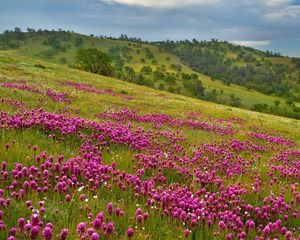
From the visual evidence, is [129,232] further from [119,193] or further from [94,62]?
[94,62]

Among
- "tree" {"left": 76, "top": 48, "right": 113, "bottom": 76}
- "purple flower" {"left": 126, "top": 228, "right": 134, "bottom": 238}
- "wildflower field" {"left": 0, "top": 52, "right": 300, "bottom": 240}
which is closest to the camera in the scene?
"purple flower" {"left": 126, "top": 228, "right": 134, "bottom": 238}

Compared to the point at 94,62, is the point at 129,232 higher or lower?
lower

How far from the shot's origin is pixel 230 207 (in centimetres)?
699

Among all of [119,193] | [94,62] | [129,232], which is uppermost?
[94,62]

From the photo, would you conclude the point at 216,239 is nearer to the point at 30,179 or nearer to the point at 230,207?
the point at 230,207

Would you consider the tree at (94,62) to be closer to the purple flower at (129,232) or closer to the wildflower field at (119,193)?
the wildflower field at (119,193)

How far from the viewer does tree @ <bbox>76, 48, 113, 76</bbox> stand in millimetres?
107675

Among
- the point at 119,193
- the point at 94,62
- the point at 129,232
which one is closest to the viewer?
the point at 129,232

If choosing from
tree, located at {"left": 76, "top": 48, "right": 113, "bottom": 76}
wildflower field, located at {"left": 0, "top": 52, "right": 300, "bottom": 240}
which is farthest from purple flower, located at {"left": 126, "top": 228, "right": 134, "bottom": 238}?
tree, located at {"left": 76, "top": 48, "right": 113, "bottom": 76}

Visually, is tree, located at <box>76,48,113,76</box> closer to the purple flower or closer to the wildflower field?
the wildflower field

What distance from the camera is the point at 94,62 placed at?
353 feet

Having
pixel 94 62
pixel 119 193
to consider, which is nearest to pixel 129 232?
pixel 119 193

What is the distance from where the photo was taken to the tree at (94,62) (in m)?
108

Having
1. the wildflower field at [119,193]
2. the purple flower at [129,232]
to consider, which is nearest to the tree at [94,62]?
the wildflower field at [119,193]
